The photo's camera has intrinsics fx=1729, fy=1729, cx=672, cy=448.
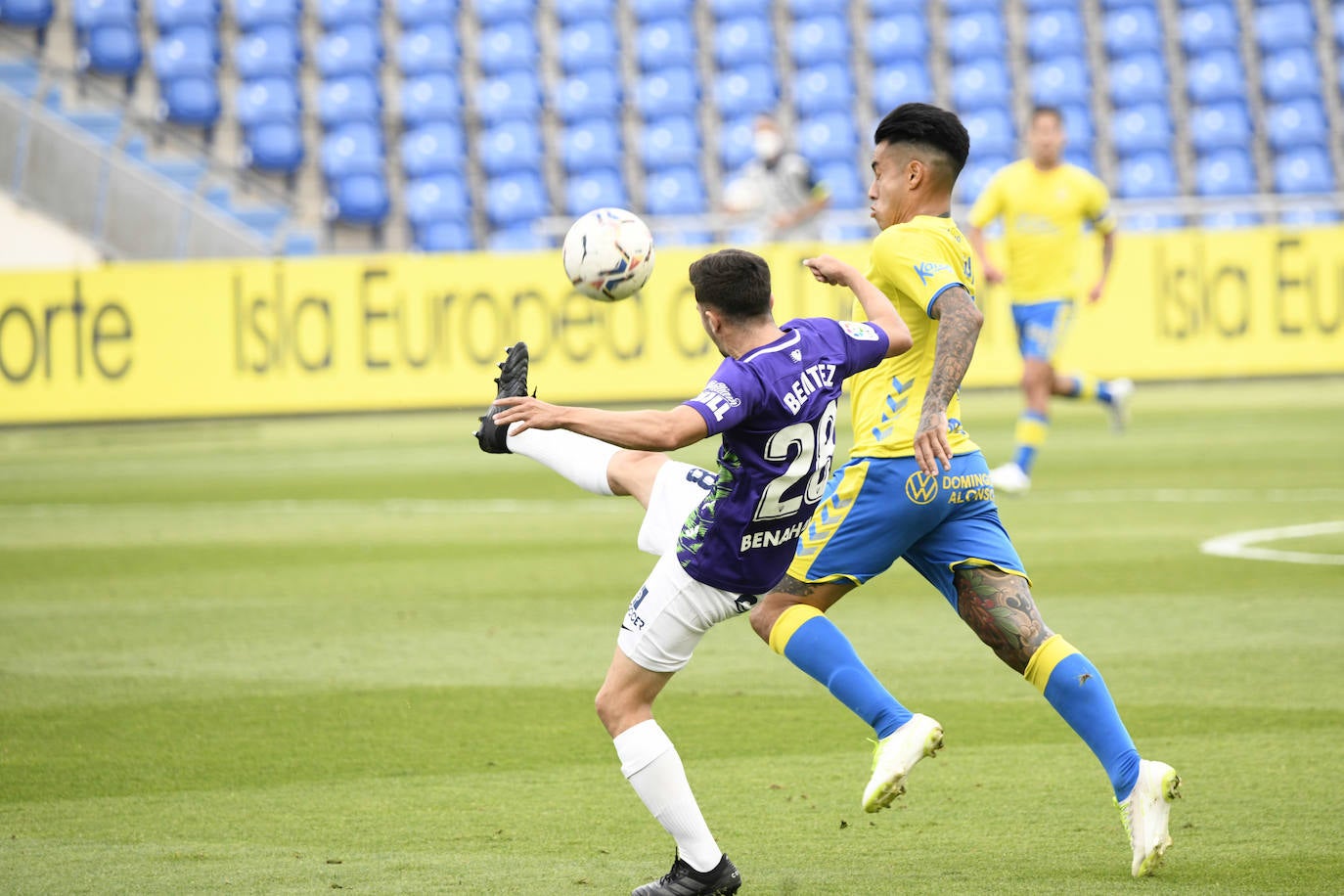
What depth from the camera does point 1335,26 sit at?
2628 cm

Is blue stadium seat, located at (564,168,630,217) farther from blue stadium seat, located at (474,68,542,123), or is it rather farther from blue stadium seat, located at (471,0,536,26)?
blue stadium seat, located at (471,0,536,26)

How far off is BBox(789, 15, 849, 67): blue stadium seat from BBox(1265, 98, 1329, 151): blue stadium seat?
20.7 feet

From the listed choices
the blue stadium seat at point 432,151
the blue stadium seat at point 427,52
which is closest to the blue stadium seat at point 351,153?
the blue stadium seat at point 432,151

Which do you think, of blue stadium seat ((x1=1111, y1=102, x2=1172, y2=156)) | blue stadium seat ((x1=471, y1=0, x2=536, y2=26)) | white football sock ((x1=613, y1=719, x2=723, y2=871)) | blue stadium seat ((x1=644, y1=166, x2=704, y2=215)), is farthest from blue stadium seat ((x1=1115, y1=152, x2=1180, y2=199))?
white football sock ((x1=613, y1=719, x2=723, y2=871))

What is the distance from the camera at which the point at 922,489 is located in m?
4.88

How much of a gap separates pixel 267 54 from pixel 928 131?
20.5m

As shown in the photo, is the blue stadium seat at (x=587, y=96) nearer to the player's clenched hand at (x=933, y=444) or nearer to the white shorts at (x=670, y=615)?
the player's clenched hand at (x=933, y=444)

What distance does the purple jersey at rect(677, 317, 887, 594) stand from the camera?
4340mm

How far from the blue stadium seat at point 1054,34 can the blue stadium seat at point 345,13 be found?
9.77 m

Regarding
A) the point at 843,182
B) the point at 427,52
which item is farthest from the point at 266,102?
the point at 843,182

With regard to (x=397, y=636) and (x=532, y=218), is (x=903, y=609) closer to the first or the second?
(x=397, y=636)

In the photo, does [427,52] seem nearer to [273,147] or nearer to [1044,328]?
[273,147]

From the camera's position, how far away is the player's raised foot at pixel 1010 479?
1216cm

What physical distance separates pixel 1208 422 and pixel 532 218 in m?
9.95
